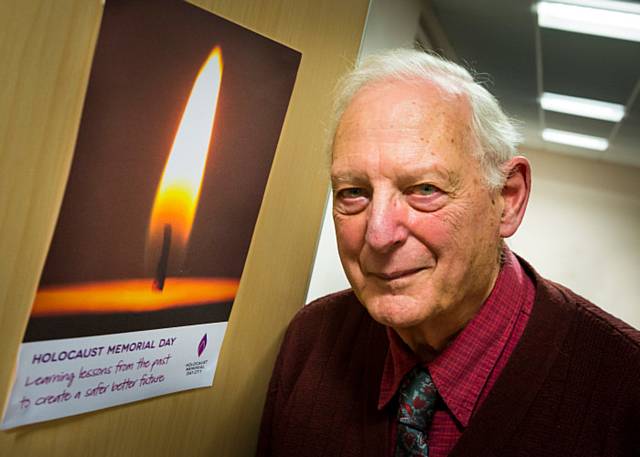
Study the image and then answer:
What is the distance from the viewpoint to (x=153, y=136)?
2.79 ft

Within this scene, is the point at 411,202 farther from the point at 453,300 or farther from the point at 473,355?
the point at 473,355

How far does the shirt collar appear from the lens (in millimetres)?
1077

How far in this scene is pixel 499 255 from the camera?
1.14 m

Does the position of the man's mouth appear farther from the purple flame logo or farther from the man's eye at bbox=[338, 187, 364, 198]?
the purple flame logo

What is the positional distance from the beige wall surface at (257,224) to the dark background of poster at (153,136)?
21mm

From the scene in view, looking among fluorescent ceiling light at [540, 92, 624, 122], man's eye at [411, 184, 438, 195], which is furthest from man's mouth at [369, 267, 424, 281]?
fluorescent ceiling light at [540, 92, 624, 122]

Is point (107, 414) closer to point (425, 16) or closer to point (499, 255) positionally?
point (499, 255)

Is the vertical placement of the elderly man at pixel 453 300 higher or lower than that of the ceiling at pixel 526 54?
lower

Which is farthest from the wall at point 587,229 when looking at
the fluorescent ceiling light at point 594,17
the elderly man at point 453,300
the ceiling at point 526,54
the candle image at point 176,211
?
the candle image at point 176,211

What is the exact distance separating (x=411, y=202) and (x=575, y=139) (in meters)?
6.71

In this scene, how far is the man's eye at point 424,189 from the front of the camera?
3.27ft

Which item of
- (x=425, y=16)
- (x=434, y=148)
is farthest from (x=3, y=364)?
(x=425, y=16)

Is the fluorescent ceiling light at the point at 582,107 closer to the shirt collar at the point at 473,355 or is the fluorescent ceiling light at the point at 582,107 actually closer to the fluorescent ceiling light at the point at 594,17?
the fluorescent ceiling light at the point at 594,17

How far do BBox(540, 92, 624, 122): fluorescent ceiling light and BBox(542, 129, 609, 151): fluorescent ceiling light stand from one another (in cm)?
131
